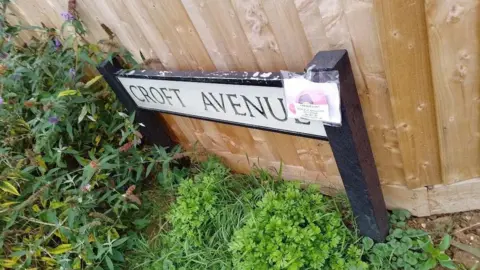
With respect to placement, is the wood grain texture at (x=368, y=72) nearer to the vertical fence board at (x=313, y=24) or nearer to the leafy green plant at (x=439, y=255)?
the vertical fence board at (x=313, y=24)

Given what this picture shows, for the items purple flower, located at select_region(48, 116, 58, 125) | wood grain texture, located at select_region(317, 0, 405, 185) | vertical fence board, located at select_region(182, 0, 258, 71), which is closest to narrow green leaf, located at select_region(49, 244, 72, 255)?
purple flower, located at select_region(48, 116, 58, 125)

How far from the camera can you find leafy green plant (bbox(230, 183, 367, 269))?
70.2 inches

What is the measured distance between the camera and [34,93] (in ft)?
8.34

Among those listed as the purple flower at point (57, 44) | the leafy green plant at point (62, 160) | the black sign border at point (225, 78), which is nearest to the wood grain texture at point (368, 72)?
the black sign border at point (225, 78)

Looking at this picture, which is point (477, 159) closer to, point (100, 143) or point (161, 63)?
point (161, 63)

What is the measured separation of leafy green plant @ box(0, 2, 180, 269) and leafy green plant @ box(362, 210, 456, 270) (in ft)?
4.41

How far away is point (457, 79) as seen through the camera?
128 centimetres

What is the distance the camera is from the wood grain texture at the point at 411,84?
47.0 inches

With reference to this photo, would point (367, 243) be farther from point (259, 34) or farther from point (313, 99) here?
point (259, 34)

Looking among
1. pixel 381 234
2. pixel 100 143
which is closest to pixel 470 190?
pixel 381 234

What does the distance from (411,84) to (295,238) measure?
2.88 feet

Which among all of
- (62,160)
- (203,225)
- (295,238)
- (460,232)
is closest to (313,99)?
(295,238)

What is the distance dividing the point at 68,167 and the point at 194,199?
1.10m

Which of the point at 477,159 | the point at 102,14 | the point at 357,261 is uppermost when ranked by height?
the point at 102,14
